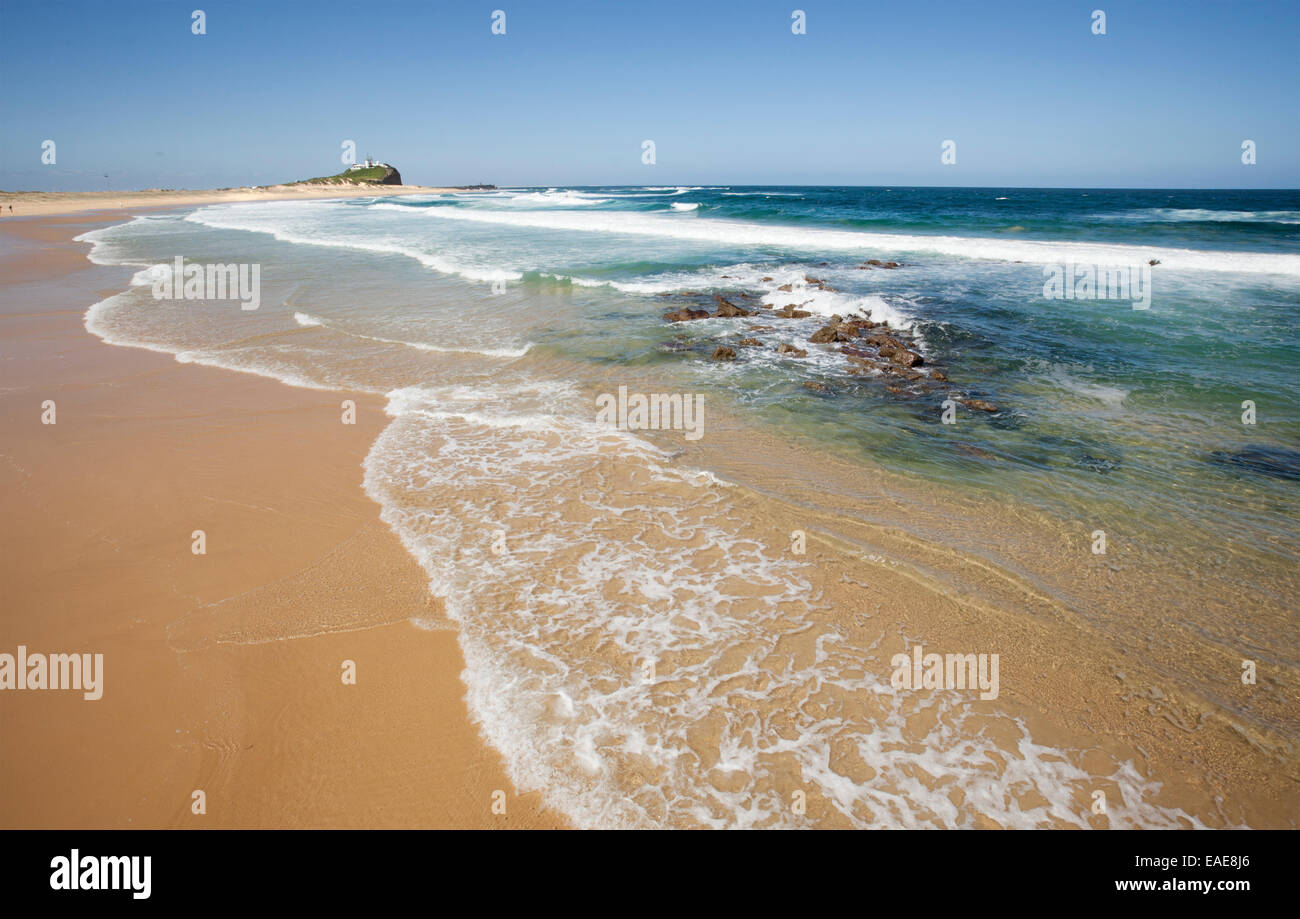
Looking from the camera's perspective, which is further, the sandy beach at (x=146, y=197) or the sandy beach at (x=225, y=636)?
the sandy beach at (x=146, y=197)

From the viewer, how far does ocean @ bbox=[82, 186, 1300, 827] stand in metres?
3.69

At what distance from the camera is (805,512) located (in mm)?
6281

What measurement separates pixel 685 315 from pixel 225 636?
39.3 ft

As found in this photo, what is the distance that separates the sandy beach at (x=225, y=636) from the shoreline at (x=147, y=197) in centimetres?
5979

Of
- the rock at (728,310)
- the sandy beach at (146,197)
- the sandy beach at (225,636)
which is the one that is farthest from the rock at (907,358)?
the sandy beach at (146,197)

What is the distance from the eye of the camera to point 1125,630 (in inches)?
184

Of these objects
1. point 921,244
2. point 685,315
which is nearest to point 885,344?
point 685,315

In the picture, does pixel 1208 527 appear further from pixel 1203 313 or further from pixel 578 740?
pixel 1203 313

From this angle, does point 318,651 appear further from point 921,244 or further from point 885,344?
point 921,244

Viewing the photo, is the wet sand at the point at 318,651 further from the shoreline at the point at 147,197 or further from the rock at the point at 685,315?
the shoreline at the point at 147,197

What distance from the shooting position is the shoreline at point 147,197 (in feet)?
185

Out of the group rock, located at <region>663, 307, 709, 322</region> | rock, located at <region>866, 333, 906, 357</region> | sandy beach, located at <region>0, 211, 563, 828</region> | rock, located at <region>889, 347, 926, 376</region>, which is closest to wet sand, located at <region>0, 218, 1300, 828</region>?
sandy beach, located at <region>0, 211, 563, 828</region>
